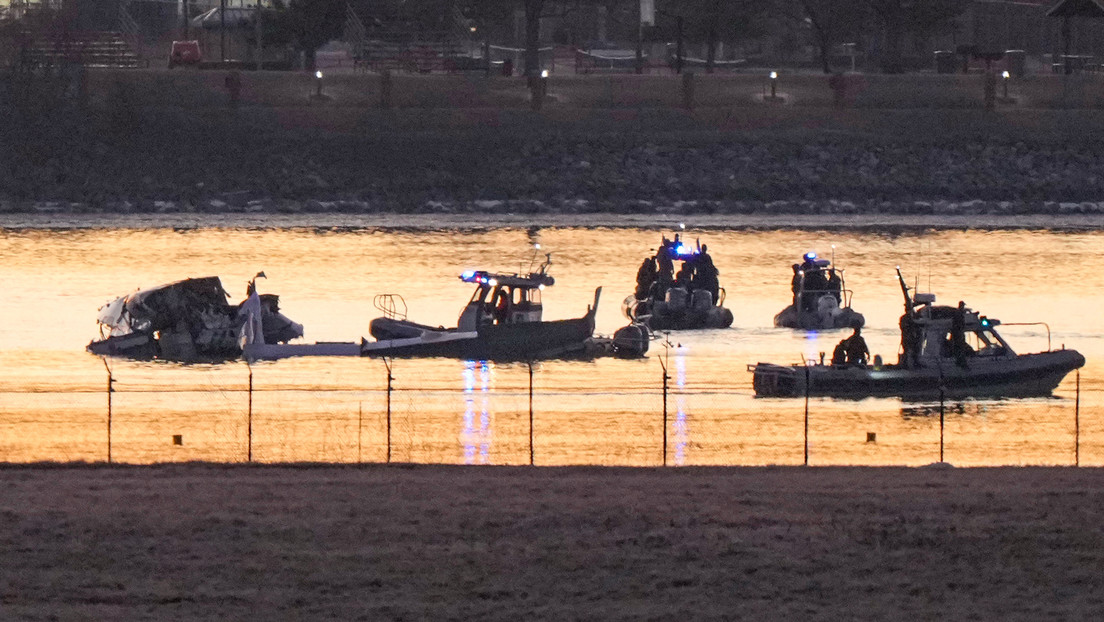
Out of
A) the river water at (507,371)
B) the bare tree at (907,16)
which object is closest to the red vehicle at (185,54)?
the river water at (507,371)

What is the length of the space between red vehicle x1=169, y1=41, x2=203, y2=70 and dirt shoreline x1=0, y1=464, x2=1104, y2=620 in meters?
67.6

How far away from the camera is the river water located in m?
25.5

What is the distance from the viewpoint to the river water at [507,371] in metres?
25.5

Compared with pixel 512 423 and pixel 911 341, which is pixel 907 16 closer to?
pixel 911 341

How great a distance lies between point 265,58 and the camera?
310ft

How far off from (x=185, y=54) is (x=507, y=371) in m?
56.0

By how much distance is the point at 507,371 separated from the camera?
3488 centimetres

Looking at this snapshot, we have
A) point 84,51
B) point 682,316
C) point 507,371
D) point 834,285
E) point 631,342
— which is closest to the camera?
point 507,371

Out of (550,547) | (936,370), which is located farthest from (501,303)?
(550,547)

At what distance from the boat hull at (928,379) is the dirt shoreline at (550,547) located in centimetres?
909

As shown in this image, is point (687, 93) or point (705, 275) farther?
point (687, 93)

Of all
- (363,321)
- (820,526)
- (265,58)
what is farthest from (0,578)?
(265,58)

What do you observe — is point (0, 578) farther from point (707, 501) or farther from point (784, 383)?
point (784, 383)

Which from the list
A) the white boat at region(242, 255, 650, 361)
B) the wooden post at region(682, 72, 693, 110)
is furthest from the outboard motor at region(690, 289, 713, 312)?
the wooden post at region(682, 72, 693, 110)
